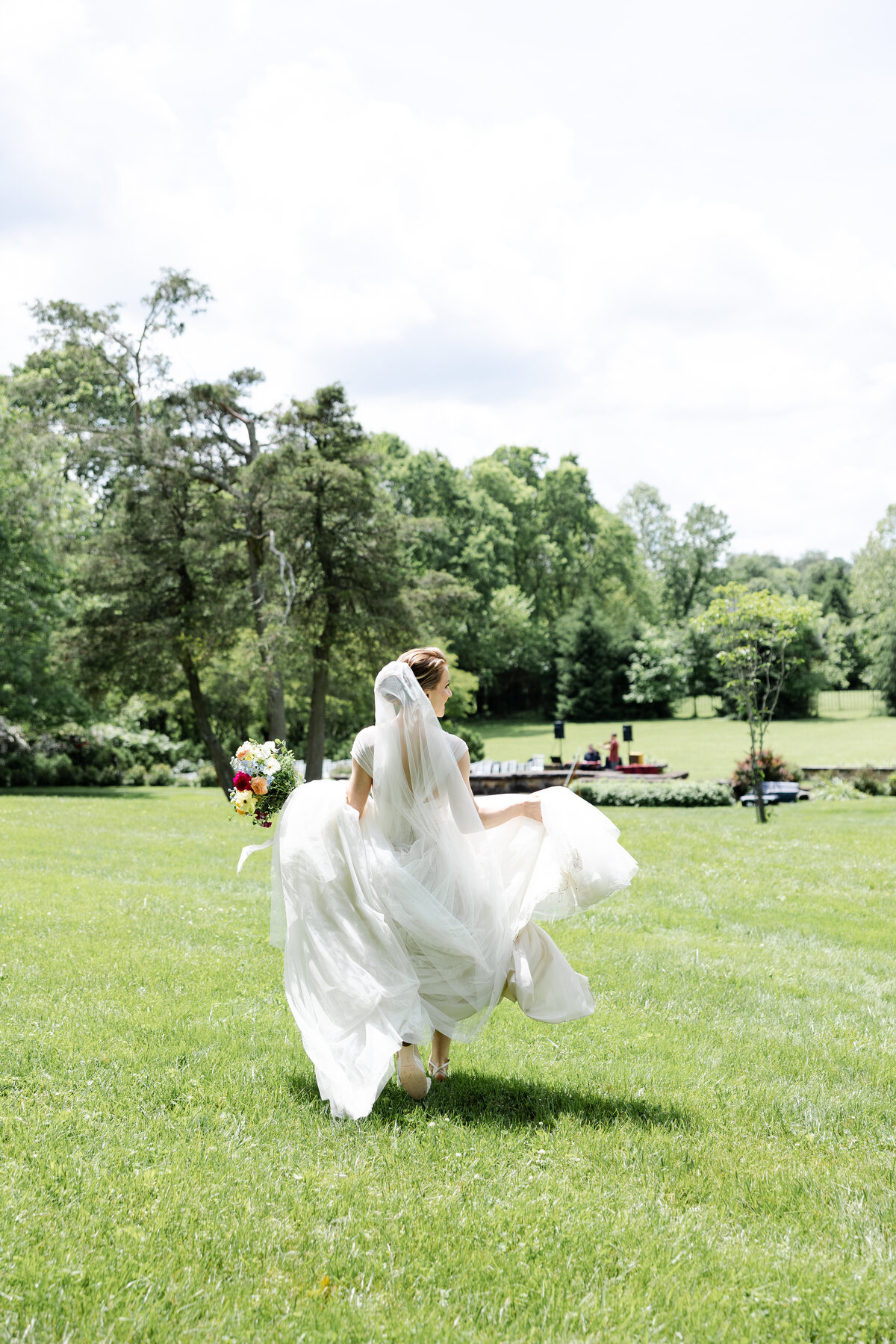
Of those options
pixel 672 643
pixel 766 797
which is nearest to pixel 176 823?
pixel 766 797

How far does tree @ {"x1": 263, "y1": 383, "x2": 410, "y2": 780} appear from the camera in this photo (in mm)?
23625

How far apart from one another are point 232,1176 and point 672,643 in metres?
55.3

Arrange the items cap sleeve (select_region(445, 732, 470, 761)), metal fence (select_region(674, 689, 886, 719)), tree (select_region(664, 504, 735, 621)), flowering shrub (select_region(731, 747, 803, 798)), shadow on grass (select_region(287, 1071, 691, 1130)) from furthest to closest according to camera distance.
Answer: tree (select_region(664, 504, 735, 621))
metal fence (select_region(674, 689, 886, 719))
flowering shrub (select_region(731, 747, 803, 798))
cap sleeve (select_region(445, 732, 470, 761))
shadow on grass (select_region(287, 1071, 691, 1130))

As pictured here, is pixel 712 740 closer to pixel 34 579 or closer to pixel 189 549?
pixel 189 549

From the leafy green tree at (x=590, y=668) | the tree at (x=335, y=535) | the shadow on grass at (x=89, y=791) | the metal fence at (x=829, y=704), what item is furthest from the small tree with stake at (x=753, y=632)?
the metal fence at (x=829, y=704)

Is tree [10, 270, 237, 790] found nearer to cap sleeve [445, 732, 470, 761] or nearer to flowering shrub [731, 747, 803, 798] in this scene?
flowering shrub [731, 747, 803, 798]

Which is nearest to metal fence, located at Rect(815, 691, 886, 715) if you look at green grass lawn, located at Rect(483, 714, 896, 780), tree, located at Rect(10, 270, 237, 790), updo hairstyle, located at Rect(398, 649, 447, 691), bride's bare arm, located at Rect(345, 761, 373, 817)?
green grass lawn, located at Rect(483, 714, 896, 780)

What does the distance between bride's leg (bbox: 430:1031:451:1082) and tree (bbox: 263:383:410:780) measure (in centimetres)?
1882

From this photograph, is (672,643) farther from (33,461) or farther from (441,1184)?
(441,1184)

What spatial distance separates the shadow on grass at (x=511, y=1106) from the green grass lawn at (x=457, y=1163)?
0.02m

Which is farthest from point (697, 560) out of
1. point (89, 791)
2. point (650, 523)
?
point (89, 791)

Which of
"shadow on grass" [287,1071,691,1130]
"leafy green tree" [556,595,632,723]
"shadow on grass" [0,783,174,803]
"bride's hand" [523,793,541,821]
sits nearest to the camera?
"shadow on grass" [287,1071,691,1130]

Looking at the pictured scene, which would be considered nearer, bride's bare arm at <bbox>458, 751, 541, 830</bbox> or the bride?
the bride

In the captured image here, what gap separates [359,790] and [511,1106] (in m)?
1.69
